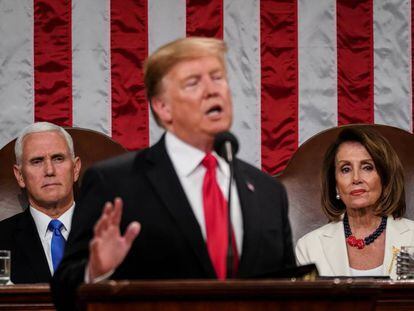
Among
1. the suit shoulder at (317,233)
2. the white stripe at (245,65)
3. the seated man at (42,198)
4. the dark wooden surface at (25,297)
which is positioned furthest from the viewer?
the white stripe at (245,65)

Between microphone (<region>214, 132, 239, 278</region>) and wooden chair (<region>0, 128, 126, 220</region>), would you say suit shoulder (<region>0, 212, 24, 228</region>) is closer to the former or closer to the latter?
wooden chair (<region>0, 128, 126, 220</region>)

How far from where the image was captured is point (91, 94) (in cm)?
520

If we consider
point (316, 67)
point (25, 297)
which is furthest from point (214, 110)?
point (316, 67)

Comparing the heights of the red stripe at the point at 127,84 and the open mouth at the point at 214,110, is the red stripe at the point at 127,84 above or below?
above

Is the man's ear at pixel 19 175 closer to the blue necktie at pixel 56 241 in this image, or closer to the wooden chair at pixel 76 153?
the wooden chair at pixel 76 153

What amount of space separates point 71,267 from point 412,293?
1.44 m

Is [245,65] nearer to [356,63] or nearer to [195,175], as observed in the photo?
[356,63]

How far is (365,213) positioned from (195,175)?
6.64 feet

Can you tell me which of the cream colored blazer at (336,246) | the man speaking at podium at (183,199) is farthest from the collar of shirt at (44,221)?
the man speaking at podium at (183,199)

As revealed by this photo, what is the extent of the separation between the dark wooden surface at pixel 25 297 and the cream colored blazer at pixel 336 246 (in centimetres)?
137

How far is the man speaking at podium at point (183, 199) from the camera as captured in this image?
2.62 m

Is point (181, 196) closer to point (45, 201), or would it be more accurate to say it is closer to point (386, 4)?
point (45, 201)

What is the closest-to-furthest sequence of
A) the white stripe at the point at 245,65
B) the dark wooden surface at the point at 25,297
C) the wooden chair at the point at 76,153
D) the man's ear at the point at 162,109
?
the man's ear at the point at 162,109 < the dark wooden surface at the point at 25,297 < the wooden chair at the point at 76,153 < the white stripe at the point at 245,65

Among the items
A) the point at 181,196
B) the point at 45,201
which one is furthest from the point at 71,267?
the point at 45,201
